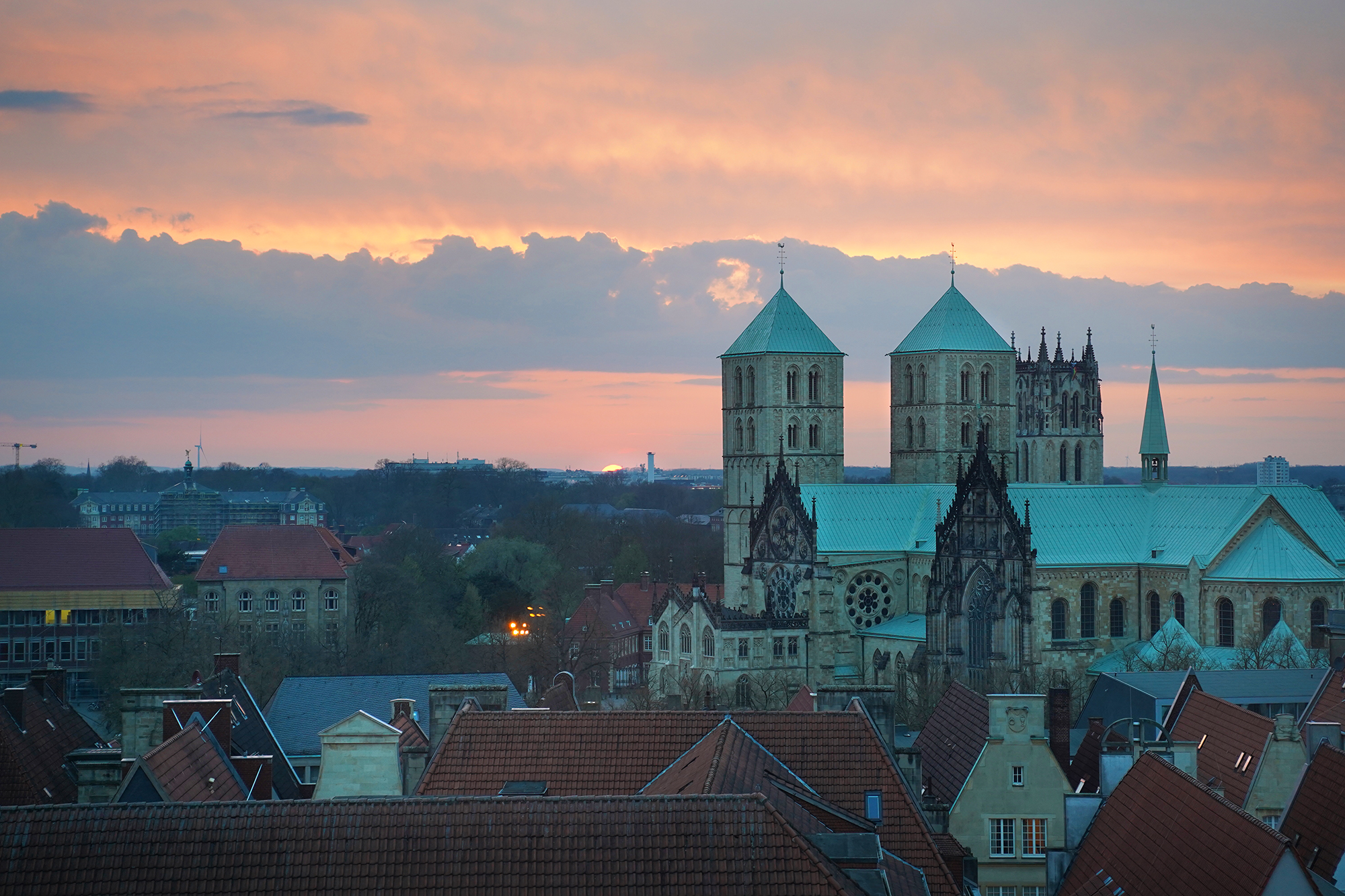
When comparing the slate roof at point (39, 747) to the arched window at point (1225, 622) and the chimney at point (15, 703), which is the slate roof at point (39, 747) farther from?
the arched window at point (1225, 622)

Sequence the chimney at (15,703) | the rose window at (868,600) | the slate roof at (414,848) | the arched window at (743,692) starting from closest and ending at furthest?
1. the slate roof at (414,848)
2. the chimney at (15,703)
3. the arched window at (743,692)
4. the rose window at (868,600)

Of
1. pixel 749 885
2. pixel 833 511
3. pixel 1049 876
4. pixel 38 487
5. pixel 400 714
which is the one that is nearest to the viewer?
pixel 749 885

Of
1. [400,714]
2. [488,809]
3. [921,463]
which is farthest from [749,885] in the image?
[921,463]

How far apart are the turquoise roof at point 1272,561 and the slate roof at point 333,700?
158 feet

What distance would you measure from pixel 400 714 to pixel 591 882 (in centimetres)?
2512

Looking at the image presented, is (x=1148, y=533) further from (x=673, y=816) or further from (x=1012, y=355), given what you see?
(x=673, y=816)

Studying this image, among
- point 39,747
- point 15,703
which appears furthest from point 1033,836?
point 15,703

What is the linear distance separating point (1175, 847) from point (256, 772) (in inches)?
712

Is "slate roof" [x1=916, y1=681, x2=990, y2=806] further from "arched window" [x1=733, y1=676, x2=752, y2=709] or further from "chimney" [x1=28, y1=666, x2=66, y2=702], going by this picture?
"arched window" [x1=733, y1=676, x2=752, y2=709]

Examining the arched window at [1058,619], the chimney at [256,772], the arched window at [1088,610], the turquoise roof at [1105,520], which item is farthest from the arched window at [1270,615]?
the chimney at [256,772]

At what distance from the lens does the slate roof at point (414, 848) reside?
2031 centimetres

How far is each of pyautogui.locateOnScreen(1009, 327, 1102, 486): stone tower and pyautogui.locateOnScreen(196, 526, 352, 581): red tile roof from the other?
50.9 metres

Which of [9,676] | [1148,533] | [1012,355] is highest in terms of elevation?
[1012,355]

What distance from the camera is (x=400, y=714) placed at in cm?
4488
